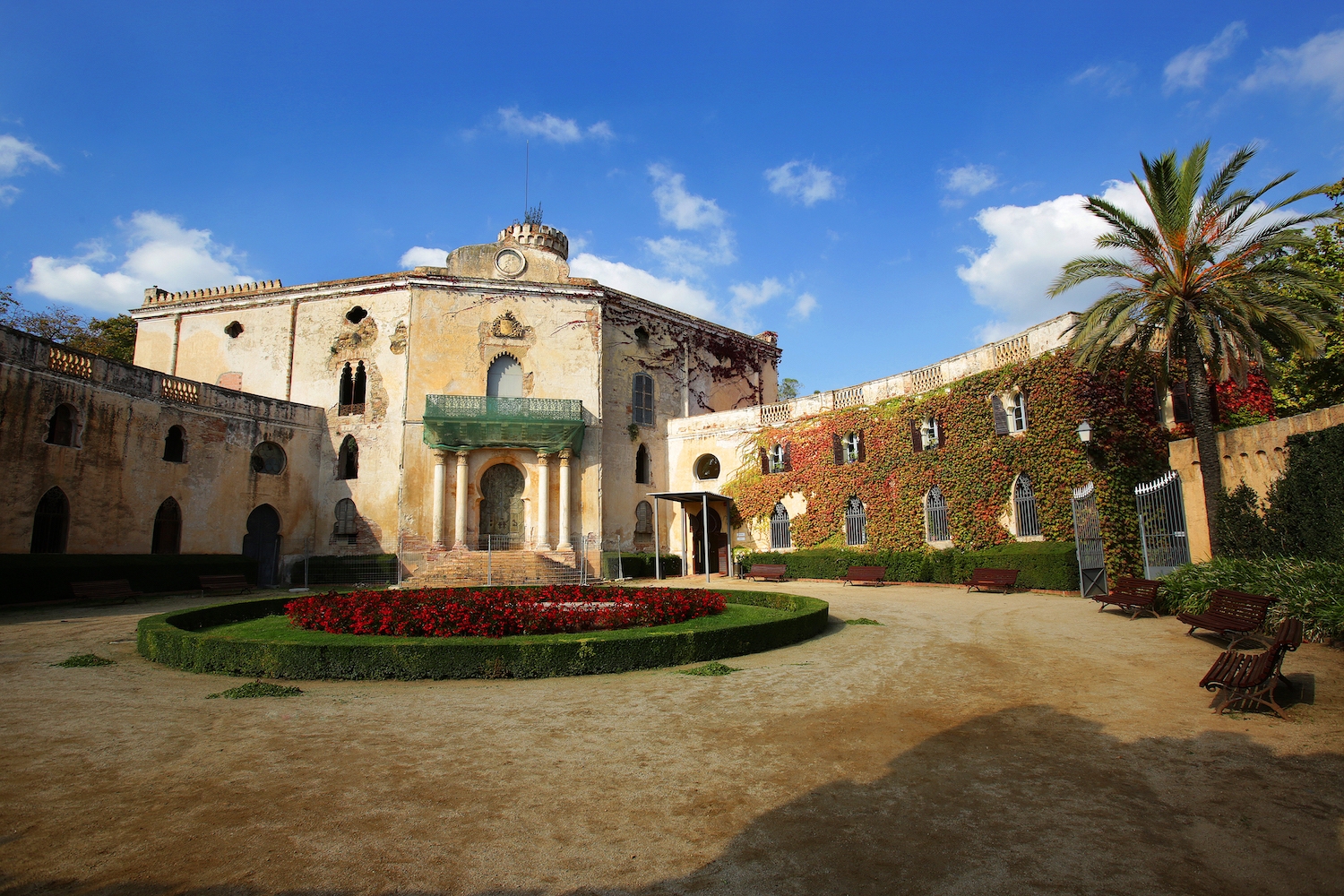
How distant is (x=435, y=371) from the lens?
89.6 ft

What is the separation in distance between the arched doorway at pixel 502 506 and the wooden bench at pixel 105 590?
11.0 metres

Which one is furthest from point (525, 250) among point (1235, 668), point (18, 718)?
point (1235, 668)

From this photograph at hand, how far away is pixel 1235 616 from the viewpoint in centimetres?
928

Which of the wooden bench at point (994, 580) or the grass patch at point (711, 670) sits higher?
the wooden bench at point (994, 580)

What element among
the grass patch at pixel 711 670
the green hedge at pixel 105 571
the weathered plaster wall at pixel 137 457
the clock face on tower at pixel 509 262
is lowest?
the grass patch at pixel 711 670

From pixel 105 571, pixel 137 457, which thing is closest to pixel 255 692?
pixel 105 571

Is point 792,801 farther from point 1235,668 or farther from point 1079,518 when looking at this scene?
point 1079,518

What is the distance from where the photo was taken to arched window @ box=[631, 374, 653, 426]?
31141 mm

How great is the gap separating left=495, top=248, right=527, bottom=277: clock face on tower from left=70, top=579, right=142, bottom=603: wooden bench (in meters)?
17.0

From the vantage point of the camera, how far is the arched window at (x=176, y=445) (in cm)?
2266

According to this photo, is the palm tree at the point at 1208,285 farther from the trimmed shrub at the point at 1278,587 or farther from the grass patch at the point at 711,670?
the grass patch at the point at 711,670

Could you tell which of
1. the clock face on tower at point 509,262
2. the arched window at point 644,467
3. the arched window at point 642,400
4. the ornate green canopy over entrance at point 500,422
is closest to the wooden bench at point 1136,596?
the ornate green canopy over entrance at point 500,422

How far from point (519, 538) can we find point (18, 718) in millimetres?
20647

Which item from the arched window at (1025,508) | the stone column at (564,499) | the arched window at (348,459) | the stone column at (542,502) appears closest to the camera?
the arched window at (1025,508)
